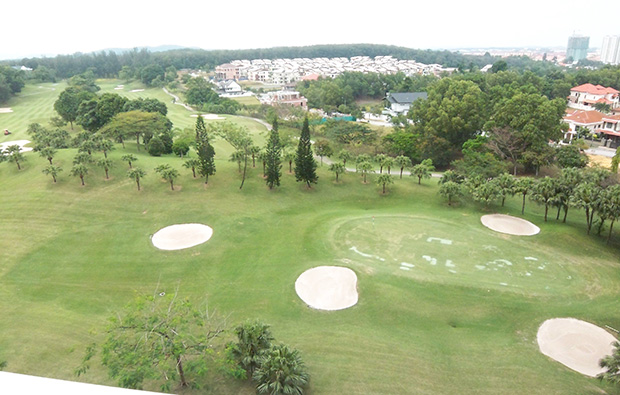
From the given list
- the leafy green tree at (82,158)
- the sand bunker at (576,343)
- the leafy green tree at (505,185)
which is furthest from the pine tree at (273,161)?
the sand bunker at (576,343)

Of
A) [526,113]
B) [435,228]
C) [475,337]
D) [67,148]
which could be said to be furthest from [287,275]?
[526,113]

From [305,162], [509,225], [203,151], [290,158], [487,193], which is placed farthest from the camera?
[290,158]

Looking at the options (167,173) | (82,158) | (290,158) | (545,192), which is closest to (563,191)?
(545,192)

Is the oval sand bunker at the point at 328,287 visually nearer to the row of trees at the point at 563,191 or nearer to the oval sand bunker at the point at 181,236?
the oval sand bunker at the point at 181,236

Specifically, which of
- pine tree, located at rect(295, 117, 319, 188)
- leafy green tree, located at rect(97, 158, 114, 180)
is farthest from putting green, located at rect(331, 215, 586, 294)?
leafy green tree, located at rect(97, 158, 114, 180)

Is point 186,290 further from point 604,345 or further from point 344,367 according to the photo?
point 604,345

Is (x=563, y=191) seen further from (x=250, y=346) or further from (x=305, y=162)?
(x=250, y=346)
